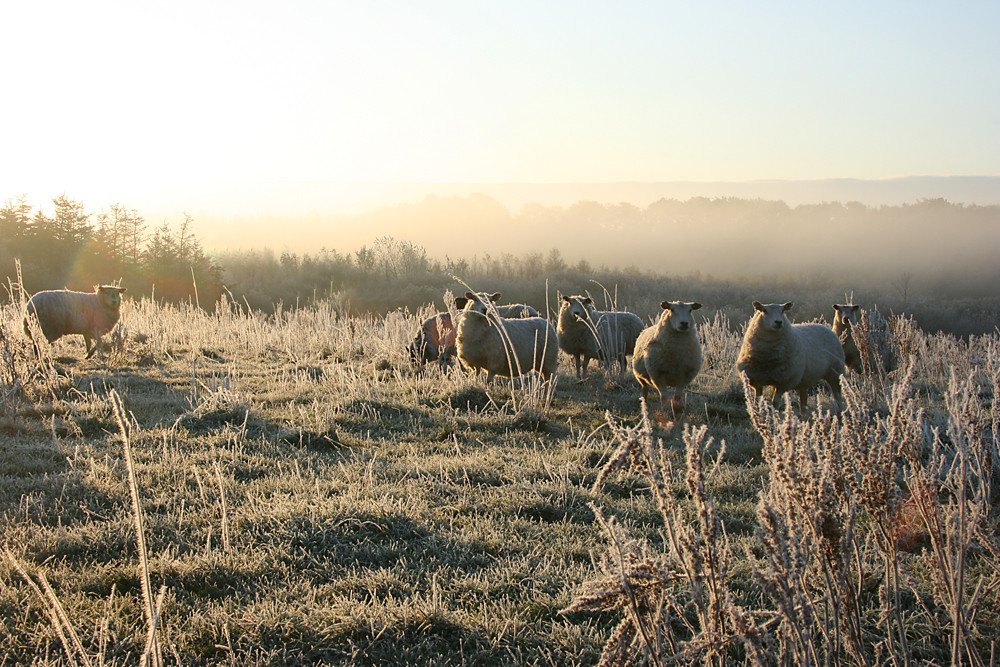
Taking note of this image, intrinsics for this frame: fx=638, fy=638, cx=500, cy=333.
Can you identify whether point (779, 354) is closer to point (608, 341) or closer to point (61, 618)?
point (608, 341)

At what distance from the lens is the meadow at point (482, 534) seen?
1962 millimetres

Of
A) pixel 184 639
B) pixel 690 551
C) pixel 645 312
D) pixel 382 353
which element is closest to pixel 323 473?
pixel 184 639

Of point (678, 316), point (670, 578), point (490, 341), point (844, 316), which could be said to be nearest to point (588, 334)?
point (490, 341)

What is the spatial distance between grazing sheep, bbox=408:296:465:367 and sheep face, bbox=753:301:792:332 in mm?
5735

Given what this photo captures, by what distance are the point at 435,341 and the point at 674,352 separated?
5516 mm

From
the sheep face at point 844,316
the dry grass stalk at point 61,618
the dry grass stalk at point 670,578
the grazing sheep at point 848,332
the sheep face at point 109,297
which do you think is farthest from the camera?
the sheep face at point 109,297

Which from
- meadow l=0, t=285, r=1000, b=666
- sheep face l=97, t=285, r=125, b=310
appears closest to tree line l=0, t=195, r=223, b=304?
sheep face l=97, t=285, r=125, b=310

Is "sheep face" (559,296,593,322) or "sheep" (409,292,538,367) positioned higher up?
"sheep face" (559,296,593,322)

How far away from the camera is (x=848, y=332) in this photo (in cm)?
1071

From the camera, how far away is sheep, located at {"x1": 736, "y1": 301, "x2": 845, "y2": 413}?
8.48 meters

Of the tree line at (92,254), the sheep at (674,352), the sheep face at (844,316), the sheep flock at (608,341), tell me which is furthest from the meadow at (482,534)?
the tree line at (92,254)

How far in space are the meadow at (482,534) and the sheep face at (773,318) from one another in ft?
4.56

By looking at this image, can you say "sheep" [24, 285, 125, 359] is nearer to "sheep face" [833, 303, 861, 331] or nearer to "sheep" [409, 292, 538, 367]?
"sheep" [409, 292, 538, 367]

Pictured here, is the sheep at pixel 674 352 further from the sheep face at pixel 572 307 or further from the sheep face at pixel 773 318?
A: the sheep face at pixel 572 307
